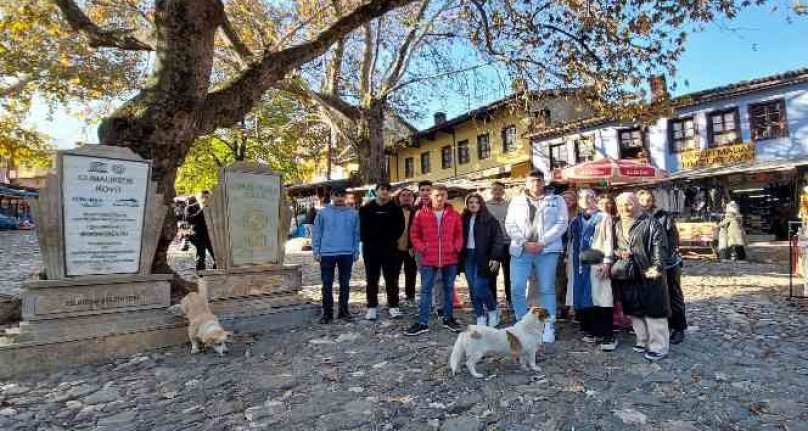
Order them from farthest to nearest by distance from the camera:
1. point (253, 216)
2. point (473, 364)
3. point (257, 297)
Result: 1. point (253, 216)
2. point (257, 297)
3. point (473, 364)

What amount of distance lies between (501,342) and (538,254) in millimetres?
1419

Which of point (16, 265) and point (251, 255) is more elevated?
point (251, 255)

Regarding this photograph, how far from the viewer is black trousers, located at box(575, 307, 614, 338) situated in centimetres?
520

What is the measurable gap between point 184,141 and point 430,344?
4650 mm

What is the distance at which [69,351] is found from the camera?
5031 mm

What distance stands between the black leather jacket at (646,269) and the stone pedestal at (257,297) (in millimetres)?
4201

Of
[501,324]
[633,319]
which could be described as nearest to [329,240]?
[501,324]

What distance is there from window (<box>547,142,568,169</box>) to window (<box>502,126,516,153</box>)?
2163mm

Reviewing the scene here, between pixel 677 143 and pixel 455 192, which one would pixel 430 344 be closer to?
pixel 455 192

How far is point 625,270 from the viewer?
16.0ft

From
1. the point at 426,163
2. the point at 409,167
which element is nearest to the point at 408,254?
the point at 426,163

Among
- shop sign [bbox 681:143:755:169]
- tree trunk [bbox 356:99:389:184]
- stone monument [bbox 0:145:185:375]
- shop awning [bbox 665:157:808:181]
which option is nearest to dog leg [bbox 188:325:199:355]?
stone monument [bbox 0:145:185:375]

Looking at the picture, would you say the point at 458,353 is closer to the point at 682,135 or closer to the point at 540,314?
the point at 540,314

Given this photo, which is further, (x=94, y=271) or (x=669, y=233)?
(x=94, y=271)
